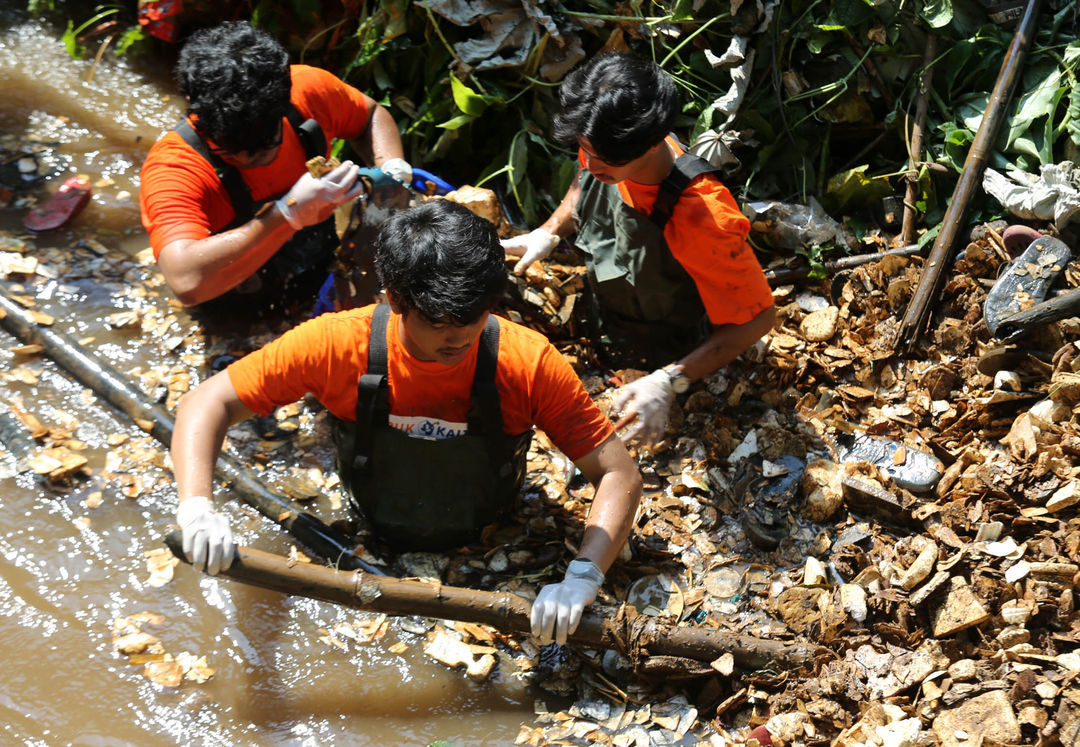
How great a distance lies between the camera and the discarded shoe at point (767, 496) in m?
3.35

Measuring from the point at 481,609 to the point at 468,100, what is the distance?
8.98ft

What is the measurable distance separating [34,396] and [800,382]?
10.9ft

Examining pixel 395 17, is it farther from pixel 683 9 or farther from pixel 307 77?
pixel 683 9

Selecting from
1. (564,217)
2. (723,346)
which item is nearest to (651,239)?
(723,346)

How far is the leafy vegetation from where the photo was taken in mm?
3955

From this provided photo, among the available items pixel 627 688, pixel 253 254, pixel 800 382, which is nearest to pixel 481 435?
pixel 627 688

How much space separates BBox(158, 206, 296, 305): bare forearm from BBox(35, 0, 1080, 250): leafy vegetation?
136 centimetres

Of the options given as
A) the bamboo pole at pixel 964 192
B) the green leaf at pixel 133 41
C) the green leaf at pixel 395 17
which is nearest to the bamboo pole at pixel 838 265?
the bamboo pole at pixel 964 192

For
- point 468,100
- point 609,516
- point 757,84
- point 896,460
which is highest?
point 757,84

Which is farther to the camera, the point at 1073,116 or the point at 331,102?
the point at 331,102

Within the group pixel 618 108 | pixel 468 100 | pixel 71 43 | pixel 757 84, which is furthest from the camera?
pixel 71 43

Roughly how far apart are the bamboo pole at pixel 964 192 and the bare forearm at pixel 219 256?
8.61ft

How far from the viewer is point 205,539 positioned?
8.55ft

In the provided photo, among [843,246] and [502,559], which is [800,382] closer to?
[843,246]
